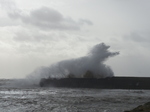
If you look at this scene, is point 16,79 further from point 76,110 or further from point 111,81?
point 76,110

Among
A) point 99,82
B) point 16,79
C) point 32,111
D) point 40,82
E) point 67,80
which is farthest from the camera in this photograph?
point 16,79

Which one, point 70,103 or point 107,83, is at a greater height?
point 107,83

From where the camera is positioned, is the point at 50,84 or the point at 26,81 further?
the point at 26,81

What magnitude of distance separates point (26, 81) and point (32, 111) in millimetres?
46069

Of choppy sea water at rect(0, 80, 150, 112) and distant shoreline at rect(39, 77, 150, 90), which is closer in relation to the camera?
choppy sea water at rect(0, 80, 150, 112)

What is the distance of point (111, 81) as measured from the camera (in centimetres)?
5141

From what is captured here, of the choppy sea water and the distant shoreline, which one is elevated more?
the distant shoreline

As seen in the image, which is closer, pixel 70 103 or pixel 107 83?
pixel 70 103

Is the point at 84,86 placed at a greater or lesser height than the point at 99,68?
lesser

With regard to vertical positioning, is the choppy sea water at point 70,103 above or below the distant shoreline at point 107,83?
below

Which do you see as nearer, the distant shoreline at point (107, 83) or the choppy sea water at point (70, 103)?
the choppy sea water at point (70, 103)

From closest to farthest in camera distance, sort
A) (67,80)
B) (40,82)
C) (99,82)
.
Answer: (99,82) → (67,80) → (40,82)

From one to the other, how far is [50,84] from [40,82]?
3.81 meters

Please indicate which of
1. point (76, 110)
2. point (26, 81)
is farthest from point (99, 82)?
point (76, 110)
